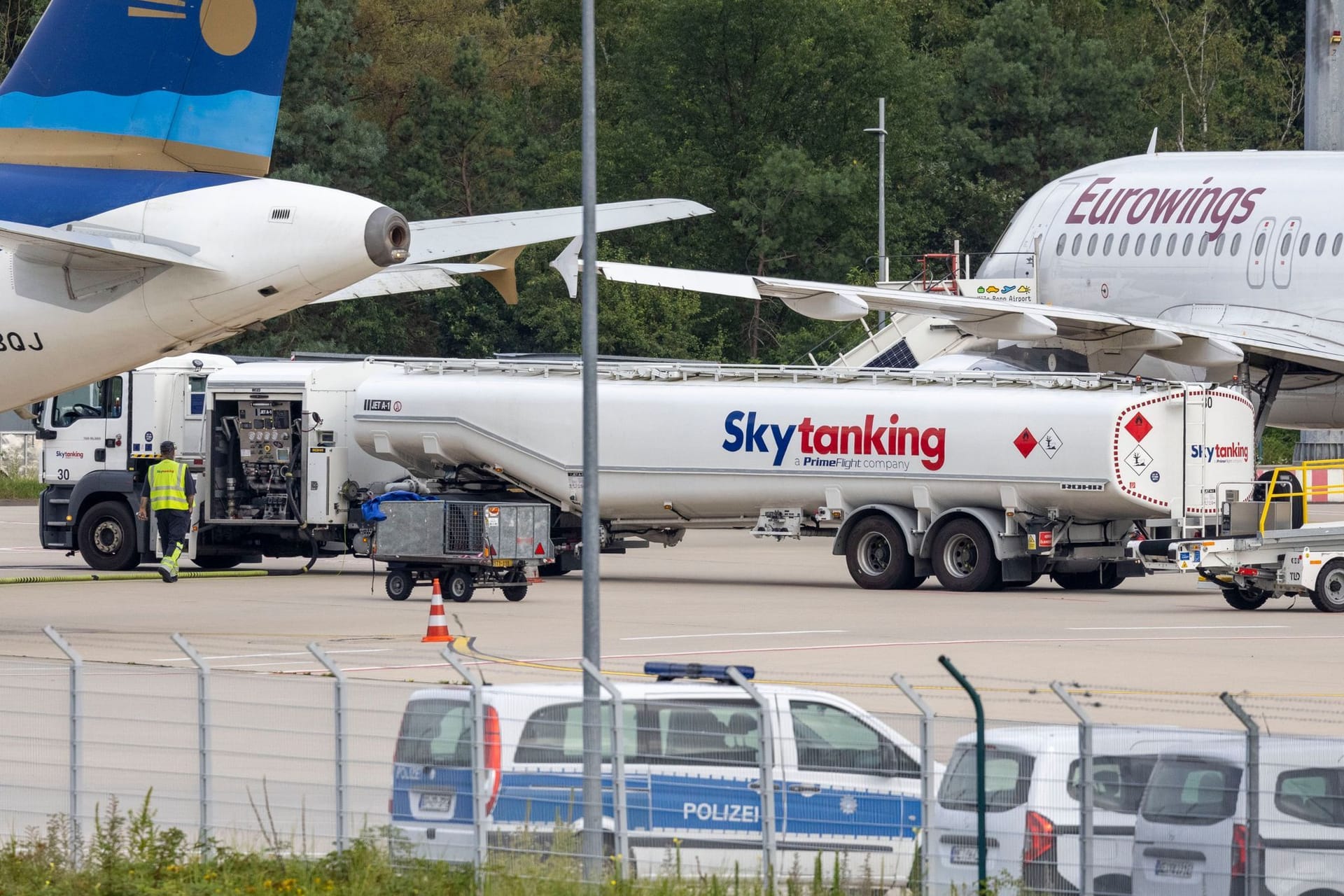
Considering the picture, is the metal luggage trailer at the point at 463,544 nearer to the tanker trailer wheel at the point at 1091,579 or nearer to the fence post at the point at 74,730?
the tanker trailer wheel at the point at 1091,579

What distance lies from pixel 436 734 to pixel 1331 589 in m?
18.4

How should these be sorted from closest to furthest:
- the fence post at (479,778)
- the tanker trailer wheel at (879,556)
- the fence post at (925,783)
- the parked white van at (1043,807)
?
the parked white van at (1043,807) < the fence post at (925,783) < the fence post at (479,778) < the tanker trailer wheel at (879,556)

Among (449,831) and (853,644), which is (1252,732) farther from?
(853,644)

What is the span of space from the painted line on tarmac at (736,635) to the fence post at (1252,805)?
14327 millimetres

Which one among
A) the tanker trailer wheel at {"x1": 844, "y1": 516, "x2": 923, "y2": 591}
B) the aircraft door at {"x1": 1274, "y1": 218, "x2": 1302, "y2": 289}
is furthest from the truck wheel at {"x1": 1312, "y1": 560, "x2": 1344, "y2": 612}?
the aircraft door at {"x1": 1274, "y1": 218, "x2": 1302, "y2": 289}

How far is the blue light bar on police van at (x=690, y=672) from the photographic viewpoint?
10797 millimetres

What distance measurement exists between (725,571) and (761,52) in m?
40.0

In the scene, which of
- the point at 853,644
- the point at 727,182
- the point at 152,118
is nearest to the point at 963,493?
the point at 853,644

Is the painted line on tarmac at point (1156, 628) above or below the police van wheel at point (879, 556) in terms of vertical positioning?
below

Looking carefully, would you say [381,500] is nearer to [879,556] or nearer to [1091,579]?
[879,556]

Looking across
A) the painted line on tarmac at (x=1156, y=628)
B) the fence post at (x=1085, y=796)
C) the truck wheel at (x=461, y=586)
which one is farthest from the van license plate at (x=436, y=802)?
the truck wheel at (x=461, y=586)

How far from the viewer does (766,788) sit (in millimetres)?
9844

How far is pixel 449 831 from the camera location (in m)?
10.5

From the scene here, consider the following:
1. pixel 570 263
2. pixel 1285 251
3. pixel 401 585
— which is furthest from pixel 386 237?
pixel 1285 251
